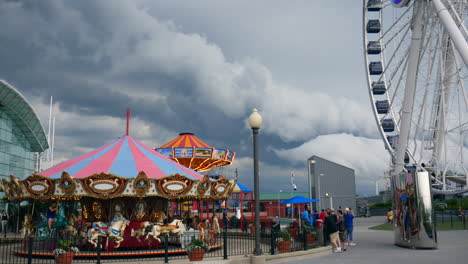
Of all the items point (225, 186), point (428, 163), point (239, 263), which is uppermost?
point (428, 163)

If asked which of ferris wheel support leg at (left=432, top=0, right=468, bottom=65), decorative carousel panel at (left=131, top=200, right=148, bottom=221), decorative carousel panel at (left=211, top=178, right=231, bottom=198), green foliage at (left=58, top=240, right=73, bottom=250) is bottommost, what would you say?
green foliage at (left=58, top=240, right=73, bottom=250)

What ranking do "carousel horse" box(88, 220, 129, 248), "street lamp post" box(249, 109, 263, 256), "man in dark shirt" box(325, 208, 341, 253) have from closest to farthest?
"street lamp post" box(249, 109, 263, 256) → "carousel horse" box(88, 220, 129, 248) → "man in dark shirt" box(325, 208, 341, 253)

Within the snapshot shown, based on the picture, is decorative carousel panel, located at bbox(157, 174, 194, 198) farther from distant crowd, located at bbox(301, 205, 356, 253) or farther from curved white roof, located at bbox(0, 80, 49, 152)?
curved white roof, located at bbox(0, 80, 49, 152)

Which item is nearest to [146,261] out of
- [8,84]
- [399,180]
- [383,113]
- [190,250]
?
[190,250]

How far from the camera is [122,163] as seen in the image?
56.3 feet

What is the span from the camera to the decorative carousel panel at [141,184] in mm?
15367

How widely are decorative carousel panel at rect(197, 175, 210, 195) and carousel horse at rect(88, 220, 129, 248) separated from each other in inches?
122

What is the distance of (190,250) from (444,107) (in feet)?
64.1

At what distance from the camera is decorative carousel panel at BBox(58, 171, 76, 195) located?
50.1ft

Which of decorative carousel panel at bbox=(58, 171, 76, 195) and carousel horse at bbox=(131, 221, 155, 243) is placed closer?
decorative carousel panel at bbox=(58, 171, 76, 195)

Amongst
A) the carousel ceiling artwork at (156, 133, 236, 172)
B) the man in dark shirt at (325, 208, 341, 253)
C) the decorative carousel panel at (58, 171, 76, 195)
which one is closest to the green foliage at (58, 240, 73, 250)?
the decorative carousel panel at (58, 171, 76, 195)

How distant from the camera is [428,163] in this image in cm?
3453

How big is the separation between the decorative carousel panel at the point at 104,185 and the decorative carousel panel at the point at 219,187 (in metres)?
3.78

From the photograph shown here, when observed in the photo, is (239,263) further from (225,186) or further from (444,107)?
(444,107)
